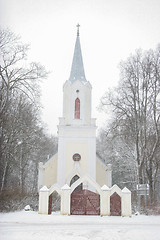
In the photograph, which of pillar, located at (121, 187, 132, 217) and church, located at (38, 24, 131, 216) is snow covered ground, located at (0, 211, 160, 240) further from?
church, located at (38, 24, 131, 216)

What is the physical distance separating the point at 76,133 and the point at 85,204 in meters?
6.88

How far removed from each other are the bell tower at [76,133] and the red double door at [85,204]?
554 centimetres

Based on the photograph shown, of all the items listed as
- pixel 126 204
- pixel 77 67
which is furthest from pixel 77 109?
pixel 126 204

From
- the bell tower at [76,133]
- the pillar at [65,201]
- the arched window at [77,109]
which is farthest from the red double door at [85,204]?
the arched window at [77,109]

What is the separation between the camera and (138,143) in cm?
1341

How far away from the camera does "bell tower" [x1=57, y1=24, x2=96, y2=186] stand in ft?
54.1

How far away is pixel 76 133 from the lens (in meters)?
17.0

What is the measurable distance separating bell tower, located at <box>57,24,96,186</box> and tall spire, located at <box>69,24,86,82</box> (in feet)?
1.01

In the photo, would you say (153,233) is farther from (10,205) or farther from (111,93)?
(111,93)

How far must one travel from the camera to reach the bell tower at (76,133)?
650 inches

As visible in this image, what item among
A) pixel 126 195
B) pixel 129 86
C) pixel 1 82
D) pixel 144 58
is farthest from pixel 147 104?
pixel 1 82

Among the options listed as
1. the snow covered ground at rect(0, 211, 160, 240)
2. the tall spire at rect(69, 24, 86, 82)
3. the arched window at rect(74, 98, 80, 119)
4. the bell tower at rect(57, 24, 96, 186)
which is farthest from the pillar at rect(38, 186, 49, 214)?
the tall spire at rect(69, 24, 86, 82)

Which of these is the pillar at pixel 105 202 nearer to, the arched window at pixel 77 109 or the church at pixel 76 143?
the church at pixel 76 143

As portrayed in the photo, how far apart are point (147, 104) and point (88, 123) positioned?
16.8 feet
